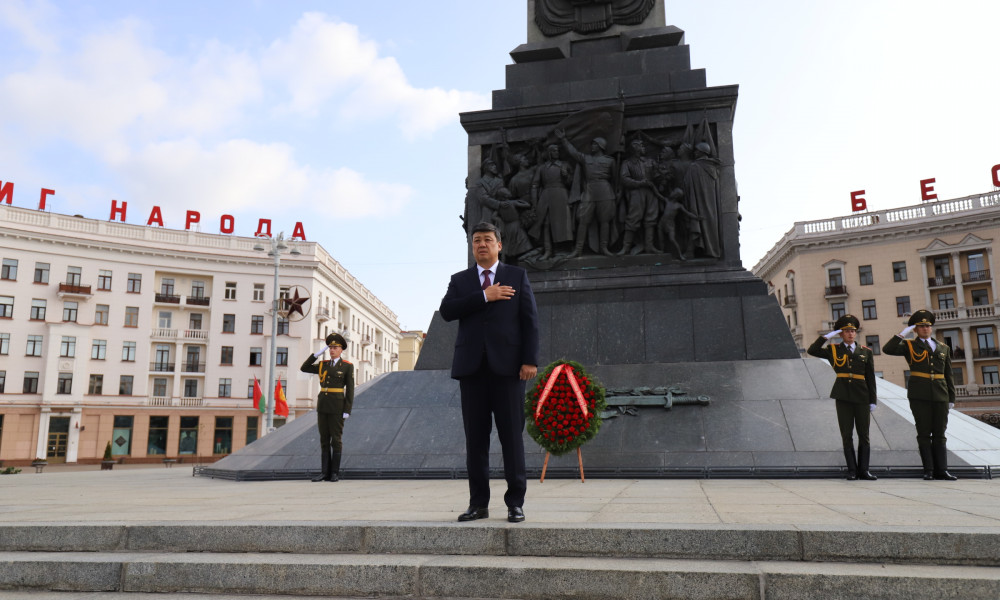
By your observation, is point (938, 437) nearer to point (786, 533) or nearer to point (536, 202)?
point (786, 533)

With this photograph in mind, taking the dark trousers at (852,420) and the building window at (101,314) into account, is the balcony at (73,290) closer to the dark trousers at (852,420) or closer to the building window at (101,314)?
the building window at (101,314)

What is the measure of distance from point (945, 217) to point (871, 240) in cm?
482

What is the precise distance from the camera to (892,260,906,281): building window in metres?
50.9

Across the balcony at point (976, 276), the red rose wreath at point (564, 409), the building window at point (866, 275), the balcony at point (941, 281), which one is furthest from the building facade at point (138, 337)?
the balcony at point (976, 276)

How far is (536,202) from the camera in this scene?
14.0m

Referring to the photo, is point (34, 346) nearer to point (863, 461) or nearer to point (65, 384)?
point (65, 384)

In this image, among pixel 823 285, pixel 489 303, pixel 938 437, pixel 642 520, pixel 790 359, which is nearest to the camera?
pixel 642 520

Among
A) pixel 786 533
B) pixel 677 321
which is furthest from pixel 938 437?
pixel 786 533

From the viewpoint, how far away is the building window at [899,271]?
50938 millimetres

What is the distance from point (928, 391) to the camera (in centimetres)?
877

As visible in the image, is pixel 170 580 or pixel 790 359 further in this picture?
pixel 790 359

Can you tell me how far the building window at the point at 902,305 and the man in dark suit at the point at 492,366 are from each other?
53.9 meters

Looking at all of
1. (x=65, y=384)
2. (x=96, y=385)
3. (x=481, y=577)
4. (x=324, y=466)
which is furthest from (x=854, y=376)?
(x=96, y=385)

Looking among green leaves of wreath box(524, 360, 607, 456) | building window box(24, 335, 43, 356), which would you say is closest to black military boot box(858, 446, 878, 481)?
green leaves of wreath box(524, 360, 607, 456)
